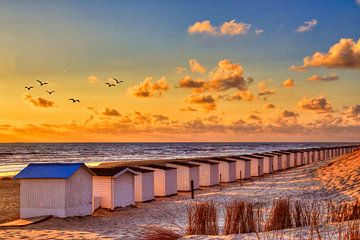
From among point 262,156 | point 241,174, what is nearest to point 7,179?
point 241,174

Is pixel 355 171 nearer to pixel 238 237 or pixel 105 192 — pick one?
pixel 105 192

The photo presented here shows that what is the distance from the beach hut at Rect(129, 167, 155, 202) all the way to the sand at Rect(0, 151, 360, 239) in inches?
30.8

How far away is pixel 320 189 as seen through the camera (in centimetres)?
2970

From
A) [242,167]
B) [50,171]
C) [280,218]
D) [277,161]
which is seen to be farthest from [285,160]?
[280,218]

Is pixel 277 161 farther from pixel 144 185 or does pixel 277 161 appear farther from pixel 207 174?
pixel 144 185

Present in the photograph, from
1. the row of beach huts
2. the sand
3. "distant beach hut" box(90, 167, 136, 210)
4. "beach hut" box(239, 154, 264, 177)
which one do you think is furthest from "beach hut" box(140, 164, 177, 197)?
"beach hut" box(239, 154, 264, 177)

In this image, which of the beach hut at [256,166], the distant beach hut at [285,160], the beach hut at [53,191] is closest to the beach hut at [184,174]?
the beach hut at [53,191]

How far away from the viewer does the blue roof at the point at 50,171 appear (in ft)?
82.9

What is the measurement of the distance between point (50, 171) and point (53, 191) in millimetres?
1120

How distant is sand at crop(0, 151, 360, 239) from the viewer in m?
20.8

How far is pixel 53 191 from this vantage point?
25156 mm

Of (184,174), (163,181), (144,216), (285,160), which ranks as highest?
(184,174)

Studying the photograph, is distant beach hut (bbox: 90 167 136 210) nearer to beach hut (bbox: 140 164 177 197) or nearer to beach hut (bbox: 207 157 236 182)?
beach hut (bbox: 140 164 177 197)

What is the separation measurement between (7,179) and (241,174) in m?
24.5
